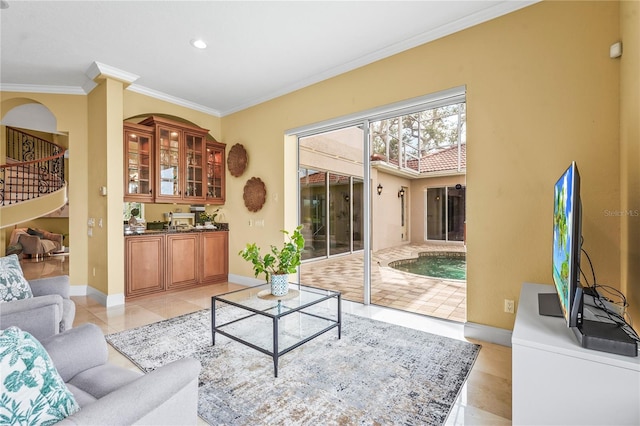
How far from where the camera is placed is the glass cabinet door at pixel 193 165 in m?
4.91

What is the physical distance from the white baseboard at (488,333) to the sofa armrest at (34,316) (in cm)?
332

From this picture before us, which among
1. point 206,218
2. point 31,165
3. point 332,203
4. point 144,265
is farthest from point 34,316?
point 31,165

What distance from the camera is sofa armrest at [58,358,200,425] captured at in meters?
0.88

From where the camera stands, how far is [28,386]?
81 cm

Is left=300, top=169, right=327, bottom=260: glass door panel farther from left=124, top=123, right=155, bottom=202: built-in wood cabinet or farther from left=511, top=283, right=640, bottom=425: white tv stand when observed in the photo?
left=511, top=283, right=640, bottom=425: white tv stand

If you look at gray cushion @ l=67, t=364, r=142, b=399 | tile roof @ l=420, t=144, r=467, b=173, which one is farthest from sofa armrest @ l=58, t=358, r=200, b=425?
tile roof @ l=420, t=144, r=467, b=173

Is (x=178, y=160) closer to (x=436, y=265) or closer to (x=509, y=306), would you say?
(x=509, y=306)

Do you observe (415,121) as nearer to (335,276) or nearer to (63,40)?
(335,276)

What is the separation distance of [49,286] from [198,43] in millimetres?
2795

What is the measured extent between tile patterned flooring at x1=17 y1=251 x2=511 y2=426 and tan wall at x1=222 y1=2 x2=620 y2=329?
1.45ft

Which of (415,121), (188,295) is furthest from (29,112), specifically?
(415,121)

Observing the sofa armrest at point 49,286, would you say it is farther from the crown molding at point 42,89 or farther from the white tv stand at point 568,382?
the white tv stand at point 568,382

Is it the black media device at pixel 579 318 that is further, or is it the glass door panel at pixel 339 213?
the glass door panel at pixel 339 213

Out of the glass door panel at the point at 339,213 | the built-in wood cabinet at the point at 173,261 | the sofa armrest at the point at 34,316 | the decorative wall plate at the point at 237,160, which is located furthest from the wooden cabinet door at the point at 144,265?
the glass door panel at the point at 339,213
